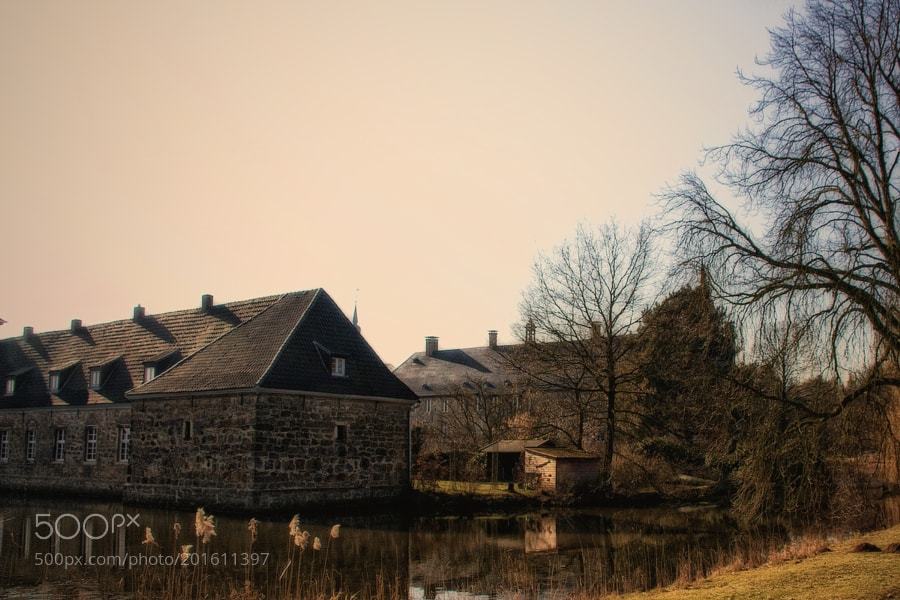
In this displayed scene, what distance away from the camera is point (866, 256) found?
12.4 metres

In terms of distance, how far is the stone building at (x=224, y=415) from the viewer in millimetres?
22906

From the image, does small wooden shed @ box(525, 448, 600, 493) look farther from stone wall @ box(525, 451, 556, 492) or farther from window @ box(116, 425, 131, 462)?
window @ box(116, 425, 131, 462)

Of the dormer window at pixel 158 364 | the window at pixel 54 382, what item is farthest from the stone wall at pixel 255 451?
the window at pixel 54 382

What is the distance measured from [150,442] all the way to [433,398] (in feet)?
112

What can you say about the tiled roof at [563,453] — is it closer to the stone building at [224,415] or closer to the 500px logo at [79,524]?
the stone building at [224,415]

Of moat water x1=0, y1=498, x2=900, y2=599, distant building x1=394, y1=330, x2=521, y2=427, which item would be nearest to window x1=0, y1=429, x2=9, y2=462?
moat water x1=0, y1=498, x2=900, y2=599

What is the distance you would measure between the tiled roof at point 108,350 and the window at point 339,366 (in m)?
4.45

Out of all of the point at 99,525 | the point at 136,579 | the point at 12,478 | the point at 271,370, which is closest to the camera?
the point at 136,579

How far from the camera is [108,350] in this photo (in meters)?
32.4

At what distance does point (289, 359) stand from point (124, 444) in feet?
27.6

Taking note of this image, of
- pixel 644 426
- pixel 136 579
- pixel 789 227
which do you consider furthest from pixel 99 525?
pixel 644 426

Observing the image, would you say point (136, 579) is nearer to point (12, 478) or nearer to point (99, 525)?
point (99, 525)

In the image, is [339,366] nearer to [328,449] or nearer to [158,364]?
[328,449]

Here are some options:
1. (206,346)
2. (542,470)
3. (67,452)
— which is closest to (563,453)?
(542,470)
